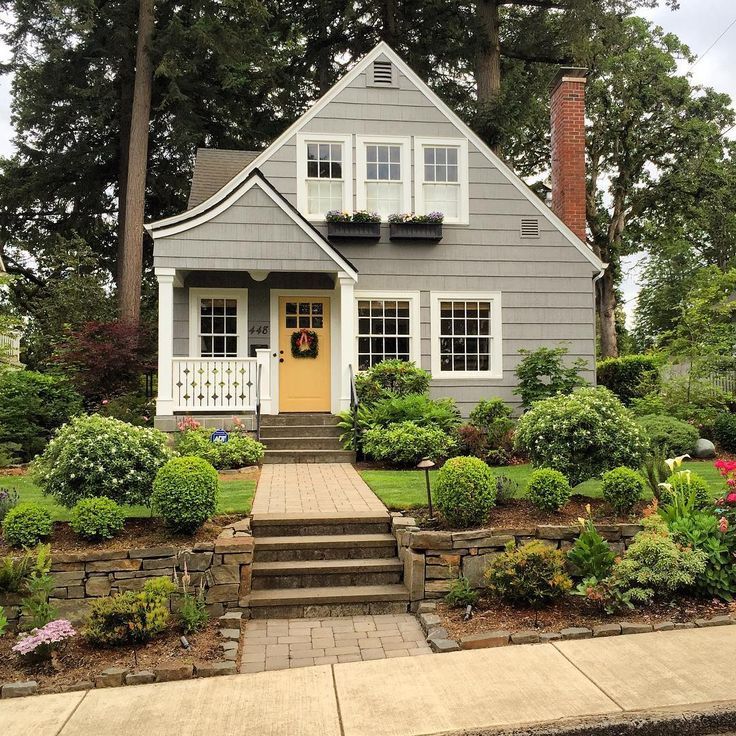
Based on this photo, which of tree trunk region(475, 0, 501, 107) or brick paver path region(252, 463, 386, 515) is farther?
tree trunk region(475, 0, 501, 107)

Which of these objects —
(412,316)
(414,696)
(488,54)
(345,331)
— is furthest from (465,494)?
(488,54)

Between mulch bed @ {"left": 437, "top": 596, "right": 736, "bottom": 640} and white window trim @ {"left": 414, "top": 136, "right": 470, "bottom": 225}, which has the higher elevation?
white window trim @ {"left": 414, "top": 136, "right": 470, "bottom": 225}

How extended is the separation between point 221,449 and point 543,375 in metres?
6.14

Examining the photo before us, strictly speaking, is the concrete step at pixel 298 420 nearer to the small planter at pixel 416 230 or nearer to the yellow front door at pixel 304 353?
the yellow front door at pixel 304 353

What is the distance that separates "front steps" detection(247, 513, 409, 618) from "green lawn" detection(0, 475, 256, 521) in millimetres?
450

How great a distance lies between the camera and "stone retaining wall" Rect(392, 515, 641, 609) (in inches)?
221

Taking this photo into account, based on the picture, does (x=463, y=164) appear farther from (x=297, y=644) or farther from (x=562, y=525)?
(x=297, y=644)

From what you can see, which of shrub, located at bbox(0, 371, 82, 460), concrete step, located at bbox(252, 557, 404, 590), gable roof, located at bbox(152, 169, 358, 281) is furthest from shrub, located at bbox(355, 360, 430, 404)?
concrete step, located at bbox(252, 557, 404, 590)

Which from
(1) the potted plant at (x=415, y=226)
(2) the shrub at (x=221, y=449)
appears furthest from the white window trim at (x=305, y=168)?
(2) the shrub at (x=221, y=449)

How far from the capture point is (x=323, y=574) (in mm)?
5762

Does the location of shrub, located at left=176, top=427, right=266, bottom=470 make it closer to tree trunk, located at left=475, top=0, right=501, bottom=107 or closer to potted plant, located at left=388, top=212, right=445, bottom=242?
potted plant, located at left=388, top=212, right=445, bottom=242

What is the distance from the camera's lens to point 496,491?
6535 millimetres

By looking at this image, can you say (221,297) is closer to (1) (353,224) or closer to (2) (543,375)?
(1) (353,224)

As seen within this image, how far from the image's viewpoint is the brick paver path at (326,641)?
183 inches
